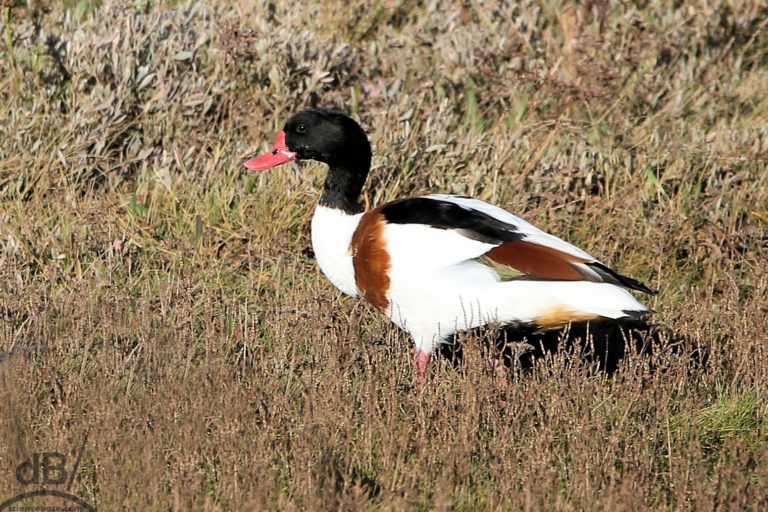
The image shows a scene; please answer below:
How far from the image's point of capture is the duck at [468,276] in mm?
3744

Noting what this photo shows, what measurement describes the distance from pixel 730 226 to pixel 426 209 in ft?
6.64

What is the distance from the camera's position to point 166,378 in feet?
11.1

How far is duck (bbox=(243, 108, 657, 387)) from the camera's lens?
3.74m

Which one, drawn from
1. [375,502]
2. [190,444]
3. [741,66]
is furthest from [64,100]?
[741,66]

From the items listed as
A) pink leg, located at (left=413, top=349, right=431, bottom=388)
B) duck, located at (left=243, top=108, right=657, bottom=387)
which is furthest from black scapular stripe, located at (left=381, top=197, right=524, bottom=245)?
pink leg, located at (left=413, top=349, right=431, bottom=388)

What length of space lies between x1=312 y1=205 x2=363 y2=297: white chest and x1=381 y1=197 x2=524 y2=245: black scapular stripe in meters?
0.27

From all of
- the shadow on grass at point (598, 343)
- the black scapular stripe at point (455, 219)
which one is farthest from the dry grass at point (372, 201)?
the black scapular stripe at point (455, 219)

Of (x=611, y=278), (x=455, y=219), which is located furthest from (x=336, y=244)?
(x=611, y=278)

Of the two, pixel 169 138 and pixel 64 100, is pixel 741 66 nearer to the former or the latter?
pixel 169 138

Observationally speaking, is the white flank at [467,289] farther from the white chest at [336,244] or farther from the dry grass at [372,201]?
the white chest at [336,244]

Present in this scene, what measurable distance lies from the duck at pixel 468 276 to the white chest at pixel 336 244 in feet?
0.14

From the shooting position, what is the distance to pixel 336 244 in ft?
13.6

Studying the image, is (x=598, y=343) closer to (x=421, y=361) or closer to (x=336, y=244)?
(x=421, y=361)

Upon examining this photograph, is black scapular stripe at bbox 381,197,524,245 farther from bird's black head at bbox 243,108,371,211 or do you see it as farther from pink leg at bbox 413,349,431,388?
pink leg at bbox 413,349,431,388
